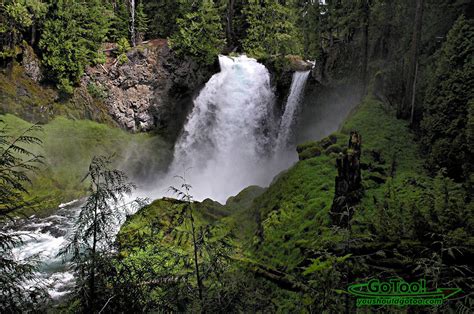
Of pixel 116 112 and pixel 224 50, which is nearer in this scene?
pixel 116 112

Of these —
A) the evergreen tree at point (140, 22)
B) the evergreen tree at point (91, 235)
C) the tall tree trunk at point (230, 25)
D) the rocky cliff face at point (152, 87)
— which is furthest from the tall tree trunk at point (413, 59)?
the tall tree trunk at point (230, 25)

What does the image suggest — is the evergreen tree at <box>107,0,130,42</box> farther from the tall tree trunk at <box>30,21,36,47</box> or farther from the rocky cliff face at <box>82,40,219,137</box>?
the tall tree trunk at <box>30,21,36,47</box>

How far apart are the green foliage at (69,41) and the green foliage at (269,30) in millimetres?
14242

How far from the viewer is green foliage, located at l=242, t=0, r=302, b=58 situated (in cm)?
3150

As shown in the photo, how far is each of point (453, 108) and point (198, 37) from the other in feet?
Result: 65.0

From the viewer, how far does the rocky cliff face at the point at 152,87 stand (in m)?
24.6

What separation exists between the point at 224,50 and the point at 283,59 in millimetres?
10227

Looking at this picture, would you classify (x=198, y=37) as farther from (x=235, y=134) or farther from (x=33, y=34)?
(x=33, y=34)

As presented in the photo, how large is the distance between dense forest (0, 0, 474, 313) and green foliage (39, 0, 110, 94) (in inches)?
3.9

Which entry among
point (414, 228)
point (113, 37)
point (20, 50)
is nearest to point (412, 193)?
point (414, 228)

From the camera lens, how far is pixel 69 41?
2145 centimetres

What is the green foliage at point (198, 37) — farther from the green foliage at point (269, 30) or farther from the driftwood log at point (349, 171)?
the driftwood log at point (349, 171)

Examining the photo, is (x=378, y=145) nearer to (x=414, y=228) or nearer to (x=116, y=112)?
(x=414, y=228)

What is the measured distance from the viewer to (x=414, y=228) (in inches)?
229
